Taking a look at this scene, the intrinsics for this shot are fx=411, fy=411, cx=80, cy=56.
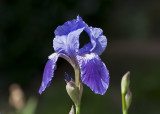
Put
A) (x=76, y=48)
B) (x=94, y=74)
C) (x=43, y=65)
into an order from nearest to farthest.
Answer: (x=94, y=74), (x=76, y=48), (x=43, y=65)

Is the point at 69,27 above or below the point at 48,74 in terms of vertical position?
above

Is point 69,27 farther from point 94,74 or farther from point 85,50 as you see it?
point 94,74

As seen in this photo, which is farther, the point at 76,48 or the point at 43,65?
the point at 43,65

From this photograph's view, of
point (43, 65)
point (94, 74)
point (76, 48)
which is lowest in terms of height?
point (94, 74)

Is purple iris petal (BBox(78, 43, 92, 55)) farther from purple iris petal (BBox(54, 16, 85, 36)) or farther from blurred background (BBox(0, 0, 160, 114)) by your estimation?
blurred background (BBox(0, 0, 160, 114))

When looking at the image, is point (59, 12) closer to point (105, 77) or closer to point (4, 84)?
point (4, 84)

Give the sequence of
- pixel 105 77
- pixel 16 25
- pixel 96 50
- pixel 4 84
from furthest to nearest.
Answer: pixel 4 84 < pixel 16 25 < pixel 96 50 < pixel 105 77

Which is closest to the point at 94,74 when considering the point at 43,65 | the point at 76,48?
the point at 76,48

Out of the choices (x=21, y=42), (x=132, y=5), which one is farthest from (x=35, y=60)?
(x=132, y=5)

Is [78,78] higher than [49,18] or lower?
lower
